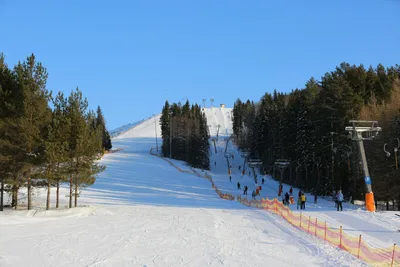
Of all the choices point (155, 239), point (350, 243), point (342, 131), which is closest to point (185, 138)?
point (342, 131)

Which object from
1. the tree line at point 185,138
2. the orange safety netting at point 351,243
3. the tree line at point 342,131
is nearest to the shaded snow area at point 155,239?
the orange safety netting at point 351,243

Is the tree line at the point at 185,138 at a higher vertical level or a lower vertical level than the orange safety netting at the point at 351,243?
higher

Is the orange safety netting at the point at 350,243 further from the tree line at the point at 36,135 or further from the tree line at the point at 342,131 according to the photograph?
Answer: the tree line at the point at 36,135

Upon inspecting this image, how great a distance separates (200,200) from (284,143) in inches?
1124

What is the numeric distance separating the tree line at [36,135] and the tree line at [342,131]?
2073 centimetres

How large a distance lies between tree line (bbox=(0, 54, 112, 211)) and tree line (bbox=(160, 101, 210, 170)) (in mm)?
57982

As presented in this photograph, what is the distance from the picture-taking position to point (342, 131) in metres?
40.8

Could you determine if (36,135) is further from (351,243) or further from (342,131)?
(342,131)

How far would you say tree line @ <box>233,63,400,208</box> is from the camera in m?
34.1

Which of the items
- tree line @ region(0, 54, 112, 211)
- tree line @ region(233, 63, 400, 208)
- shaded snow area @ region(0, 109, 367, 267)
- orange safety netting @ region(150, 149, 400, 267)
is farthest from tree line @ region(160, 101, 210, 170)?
orange safety netting @ region(150, 149, 400, 267)

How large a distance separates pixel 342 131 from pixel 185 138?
57225mm

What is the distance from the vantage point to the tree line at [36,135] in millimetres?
23797

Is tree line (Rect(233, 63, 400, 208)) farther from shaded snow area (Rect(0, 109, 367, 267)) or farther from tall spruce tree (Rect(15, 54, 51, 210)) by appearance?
tall spruce tree (Rect(15, 54, 51, 210))

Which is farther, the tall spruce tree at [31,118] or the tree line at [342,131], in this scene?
the tree line at [342,131]
